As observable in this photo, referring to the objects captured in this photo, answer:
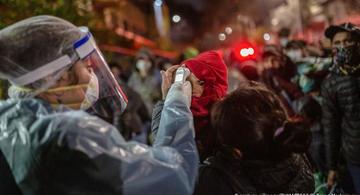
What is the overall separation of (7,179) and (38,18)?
74 centimetres

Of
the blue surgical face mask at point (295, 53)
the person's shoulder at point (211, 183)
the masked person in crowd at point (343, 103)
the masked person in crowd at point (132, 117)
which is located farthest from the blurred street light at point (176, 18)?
the person's shoulder at point (211, 183)

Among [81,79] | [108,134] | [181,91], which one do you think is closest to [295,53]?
[181,91]

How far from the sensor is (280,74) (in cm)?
616

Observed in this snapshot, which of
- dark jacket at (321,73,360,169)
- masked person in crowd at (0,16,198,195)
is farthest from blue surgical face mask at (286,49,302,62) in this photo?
masked person in crowd at (0,16,198,195)

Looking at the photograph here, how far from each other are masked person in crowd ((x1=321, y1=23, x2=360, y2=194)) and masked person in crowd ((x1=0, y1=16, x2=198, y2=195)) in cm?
263

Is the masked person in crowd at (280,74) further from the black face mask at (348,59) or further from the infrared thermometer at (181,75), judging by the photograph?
the infrared thermometer at (181,75)

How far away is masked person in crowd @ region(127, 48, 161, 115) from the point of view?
Answer: 8.94m

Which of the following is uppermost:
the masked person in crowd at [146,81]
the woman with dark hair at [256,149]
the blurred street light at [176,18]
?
the woman with dark hair at [256,149]

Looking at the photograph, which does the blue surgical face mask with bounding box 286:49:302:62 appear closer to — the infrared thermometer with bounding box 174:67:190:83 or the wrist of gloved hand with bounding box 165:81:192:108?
the infrared thermometer with bounding box 174:67:190:83

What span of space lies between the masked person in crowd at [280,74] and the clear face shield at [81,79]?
12.4 ft

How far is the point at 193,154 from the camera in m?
2.18

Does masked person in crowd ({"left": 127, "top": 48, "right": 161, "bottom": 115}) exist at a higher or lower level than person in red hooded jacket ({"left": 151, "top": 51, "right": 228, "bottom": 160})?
lower

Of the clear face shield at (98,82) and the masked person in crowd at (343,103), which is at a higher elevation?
the clear face shield at (98,82)

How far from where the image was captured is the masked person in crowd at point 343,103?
14.4ft
